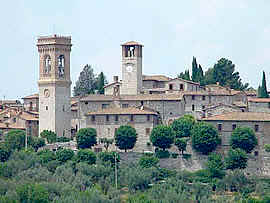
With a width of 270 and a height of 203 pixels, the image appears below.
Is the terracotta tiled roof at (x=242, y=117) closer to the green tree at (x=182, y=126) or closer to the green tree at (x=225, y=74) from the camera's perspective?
the green tree at (x=182, y=126)

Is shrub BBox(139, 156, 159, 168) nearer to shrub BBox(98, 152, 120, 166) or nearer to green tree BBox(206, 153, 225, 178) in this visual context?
shrub BBox(98, 152, 120, 166)

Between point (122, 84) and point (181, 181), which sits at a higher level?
point (122, 84)

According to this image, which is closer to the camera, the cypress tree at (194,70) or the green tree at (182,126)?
the green tree at (182,126)

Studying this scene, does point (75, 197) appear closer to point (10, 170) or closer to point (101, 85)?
point (10, 170)

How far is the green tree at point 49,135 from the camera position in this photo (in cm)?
8738

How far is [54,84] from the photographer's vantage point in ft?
297

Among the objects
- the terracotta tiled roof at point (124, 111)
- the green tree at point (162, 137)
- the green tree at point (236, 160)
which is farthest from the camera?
the terracotta tiled roof at point (124, 111)

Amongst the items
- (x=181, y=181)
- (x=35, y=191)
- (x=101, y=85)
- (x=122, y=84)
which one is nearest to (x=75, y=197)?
(x=35, y=191)

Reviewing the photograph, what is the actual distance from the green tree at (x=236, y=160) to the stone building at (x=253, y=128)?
100 centimetres

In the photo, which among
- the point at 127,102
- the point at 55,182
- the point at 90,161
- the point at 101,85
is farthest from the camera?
the point at 101,85

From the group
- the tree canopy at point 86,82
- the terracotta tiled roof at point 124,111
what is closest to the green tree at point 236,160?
the terracotta tiled roof at point 124,111

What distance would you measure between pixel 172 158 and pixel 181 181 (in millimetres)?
5408

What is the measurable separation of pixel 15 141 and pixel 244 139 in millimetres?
16747

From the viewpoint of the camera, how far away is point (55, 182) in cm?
7619
